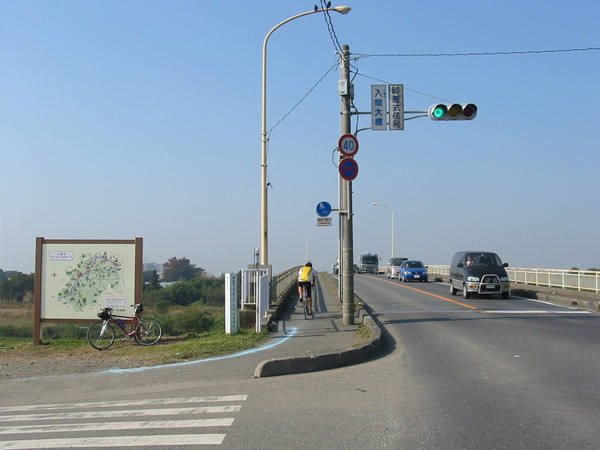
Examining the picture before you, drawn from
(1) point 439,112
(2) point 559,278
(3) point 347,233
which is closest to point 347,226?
(3) point 347,233

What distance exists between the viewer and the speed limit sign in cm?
1468

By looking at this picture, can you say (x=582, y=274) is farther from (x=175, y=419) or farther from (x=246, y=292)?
(x=175, y=419)

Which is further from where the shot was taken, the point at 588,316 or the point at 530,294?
the point at 530,294

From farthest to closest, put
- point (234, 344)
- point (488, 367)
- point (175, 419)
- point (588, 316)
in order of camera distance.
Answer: point (588, 316), point (234, 344), point (488, 367), point (175, 419)

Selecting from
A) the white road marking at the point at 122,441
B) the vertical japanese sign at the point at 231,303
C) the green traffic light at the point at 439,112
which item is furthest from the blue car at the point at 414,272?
the white road marking at the point at 122,441

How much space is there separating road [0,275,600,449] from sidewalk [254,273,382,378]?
12.0 inches

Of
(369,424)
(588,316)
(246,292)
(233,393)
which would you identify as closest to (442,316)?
(588,316)

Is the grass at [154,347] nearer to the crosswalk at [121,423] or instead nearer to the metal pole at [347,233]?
the metal pole at [347,233]

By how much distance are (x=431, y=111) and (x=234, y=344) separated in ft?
26.0

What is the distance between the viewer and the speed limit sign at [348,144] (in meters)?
14.7

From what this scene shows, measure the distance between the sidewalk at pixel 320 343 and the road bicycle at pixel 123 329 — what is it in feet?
8.83

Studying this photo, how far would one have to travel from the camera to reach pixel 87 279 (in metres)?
13.8

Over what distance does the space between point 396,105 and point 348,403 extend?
34.8 ft

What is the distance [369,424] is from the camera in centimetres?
640
